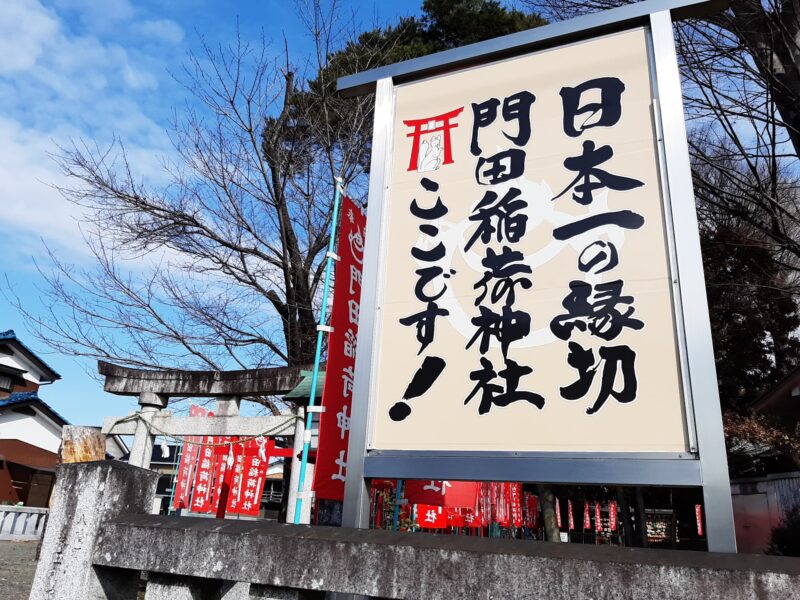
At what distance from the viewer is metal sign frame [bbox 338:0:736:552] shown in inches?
99.5

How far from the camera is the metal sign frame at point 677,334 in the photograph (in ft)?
8.29

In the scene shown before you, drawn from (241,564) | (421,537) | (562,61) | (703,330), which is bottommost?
(241,564)

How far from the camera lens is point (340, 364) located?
194 inches

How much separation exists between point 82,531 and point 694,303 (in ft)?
10.1

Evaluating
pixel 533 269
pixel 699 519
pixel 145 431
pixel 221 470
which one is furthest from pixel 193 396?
pixel 699 519

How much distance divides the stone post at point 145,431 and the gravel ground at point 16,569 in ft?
7.87

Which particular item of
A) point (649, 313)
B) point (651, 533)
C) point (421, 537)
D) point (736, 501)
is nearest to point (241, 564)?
point (421, 537)

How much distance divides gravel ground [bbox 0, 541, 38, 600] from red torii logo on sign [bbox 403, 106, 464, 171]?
28.7ft

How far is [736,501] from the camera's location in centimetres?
1908

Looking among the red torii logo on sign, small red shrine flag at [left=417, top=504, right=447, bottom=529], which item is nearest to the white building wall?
small red shrine flag at [left=417, top=504, right=447, bottom=529]

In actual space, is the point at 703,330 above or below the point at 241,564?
above

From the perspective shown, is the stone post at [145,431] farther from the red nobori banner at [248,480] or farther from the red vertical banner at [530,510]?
the red vertical banner at [530,510]

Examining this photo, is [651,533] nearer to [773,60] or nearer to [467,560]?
[773,60]

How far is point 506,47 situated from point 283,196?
11.0 meters
